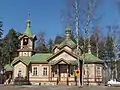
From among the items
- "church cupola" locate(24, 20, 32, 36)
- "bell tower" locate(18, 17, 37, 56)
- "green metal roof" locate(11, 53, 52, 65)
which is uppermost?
"church cupola" locate(24, 20, 32, 36)

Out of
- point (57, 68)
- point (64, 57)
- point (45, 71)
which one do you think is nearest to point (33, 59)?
point (45, 71)

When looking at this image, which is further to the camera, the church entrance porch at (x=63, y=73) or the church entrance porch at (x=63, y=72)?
the church entrance porch at (x=63, y=72)

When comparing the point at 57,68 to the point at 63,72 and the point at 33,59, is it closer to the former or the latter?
the point at 63,72

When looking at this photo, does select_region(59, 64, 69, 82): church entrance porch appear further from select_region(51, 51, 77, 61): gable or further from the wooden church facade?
select_region(51, 51, 77, 61): gable

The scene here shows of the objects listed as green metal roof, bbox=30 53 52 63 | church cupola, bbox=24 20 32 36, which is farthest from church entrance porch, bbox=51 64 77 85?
church cupola, bbox=24 20 32 36

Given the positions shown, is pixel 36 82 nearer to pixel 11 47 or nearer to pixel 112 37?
pixel 112 37

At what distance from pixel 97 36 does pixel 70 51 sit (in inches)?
363

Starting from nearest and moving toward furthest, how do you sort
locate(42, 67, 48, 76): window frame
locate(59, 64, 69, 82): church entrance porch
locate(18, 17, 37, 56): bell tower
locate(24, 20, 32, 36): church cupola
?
locate(59, 64, 69, 82): church entrance porch < locate(42, 67, 48, 76): window frame < locate(18, 17, 37, 56): bell tower < locate(24, 20, 32, 36): church cupola

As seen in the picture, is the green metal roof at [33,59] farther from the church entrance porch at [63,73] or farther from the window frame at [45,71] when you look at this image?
the church entrance porch at [63,73]

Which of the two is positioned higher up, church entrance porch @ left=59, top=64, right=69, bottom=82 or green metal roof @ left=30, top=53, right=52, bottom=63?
green metal roof @ left=30, top=53, right=52, bottom=63

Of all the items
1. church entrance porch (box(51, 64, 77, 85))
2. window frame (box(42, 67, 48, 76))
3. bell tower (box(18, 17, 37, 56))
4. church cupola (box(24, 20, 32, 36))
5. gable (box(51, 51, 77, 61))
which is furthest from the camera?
church cupola (box(24, 20, 32, 36))

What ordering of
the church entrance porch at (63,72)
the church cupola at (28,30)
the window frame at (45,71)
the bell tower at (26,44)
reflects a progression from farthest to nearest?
the church cupola at (28,30)
the bell tower at (26,44)
the window frame at (45,71)
the church entrance porch at (63,72)

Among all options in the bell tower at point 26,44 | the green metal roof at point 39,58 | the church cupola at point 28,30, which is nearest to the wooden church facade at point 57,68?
the green metal roof at point 39,58

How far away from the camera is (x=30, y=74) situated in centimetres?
4716
